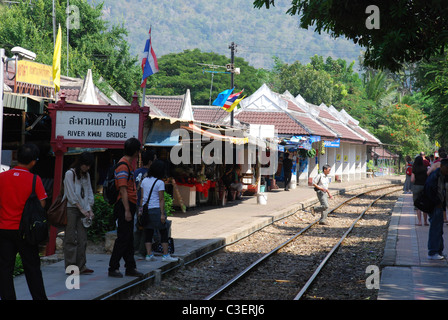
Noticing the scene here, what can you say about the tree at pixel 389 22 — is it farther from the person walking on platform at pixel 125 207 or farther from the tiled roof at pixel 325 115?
the tiled roof at pixel 325 115

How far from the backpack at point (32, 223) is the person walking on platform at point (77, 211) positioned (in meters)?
2.23

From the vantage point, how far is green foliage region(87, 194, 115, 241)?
11.3 meters

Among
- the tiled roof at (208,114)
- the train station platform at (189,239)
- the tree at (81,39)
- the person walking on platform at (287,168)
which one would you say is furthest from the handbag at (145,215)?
the tree at (81,39)

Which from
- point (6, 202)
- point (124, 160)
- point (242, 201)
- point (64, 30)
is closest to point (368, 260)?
point (124, 160)

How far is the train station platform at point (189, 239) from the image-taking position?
299 inches

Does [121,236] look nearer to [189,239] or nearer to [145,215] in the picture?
[145,215]

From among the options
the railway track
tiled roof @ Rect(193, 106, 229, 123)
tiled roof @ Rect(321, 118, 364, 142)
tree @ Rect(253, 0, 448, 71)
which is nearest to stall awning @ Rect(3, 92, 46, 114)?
the railway track

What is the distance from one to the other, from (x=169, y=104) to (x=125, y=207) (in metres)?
31.1

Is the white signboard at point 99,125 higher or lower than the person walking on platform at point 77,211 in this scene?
higher

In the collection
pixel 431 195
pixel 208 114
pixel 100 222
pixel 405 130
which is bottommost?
→ pixel 100 222

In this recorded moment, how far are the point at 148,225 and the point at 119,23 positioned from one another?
1641 inches

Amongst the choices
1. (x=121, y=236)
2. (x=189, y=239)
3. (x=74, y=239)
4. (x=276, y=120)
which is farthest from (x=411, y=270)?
(x=276, y=120)

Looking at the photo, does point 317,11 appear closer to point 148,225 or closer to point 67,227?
point 148,225

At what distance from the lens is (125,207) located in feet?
26.9
